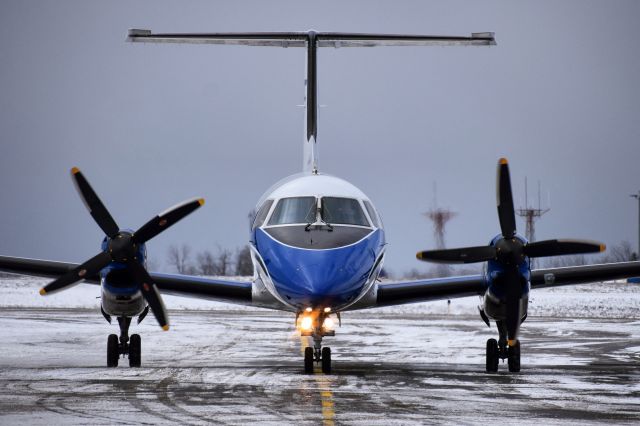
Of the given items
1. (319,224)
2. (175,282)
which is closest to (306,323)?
(319,224)

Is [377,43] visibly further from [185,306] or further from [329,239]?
[185,306]

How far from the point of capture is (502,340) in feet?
58.9

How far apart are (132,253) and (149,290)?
739mm

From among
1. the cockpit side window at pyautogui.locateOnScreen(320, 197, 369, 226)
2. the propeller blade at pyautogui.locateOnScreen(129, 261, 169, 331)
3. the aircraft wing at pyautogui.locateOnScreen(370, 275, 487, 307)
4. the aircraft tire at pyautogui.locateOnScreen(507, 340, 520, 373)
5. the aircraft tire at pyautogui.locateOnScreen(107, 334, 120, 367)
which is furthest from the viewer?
the aircraft wing at pyautogui.locateOnScreen(370, 275, 487, 307)

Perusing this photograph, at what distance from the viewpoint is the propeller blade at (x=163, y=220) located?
1689 centimetres

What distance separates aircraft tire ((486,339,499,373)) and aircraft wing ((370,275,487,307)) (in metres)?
1.28

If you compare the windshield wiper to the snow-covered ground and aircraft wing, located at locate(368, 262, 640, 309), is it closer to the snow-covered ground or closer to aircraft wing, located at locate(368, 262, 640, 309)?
the snow-covered ground

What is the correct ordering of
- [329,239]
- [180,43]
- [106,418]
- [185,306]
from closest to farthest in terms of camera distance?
[106,418] → [329,239] → [180,43] → [185,306]

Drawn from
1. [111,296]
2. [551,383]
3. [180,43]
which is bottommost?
[551,383]

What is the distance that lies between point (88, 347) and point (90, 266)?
698 centimetres

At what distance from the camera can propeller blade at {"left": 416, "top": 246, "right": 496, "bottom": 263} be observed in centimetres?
1705

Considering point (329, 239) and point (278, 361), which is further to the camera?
point (278, 361)

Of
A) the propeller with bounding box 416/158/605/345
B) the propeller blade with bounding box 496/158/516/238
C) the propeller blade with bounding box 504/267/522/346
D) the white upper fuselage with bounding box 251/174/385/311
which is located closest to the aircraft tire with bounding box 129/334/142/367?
the white upper fuselage with bounding box 251/174/385/311

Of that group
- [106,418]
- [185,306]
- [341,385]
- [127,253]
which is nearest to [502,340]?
[341,385]
